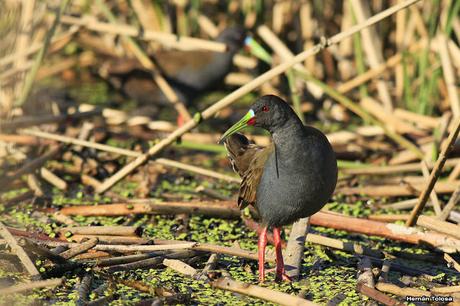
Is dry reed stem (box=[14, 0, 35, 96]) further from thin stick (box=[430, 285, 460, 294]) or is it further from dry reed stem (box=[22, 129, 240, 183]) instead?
thin stick (box=[430, 285, 460, 294])

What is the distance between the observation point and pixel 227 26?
25.7 feet

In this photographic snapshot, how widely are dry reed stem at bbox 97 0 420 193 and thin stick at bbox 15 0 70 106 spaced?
960 millimetres

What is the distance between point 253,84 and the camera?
4.33m

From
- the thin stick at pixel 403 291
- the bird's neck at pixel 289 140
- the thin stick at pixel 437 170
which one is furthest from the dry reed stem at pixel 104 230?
the thin stick at pixel 437 170

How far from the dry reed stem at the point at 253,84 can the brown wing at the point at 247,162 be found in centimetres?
20

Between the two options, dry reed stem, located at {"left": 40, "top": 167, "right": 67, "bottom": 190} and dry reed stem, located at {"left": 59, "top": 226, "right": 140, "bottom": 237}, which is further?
dry reed stem, located at {"left": 40, "top": 167, "right": 67, "bottom": 190}

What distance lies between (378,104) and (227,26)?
2.09 m

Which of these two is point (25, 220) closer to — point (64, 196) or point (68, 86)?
point (64, 196)

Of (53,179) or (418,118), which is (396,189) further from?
(53,179)

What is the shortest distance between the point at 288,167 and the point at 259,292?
0.60 meters

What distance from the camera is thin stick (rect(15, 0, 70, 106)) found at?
5289 millimetres

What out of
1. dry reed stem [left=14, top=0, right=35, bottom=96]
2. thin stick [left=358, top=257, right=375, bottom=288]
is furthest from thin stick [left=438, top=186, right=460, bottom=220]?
dry reed stem [left=14, top=0, right=35, bottom=96]

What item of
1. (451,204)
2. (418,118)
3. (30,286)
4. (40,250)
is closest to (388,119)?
(418,118)

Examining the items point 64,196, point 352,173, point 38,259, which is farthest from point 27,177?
point 352,173
